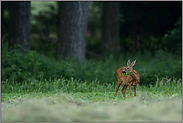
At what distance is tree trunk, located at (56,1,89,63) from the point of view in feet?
35.8

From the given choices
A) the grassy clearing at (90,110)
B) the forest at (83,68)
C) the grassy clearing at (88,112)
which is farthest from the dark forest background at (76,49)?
the grassy clearing at (88,112)

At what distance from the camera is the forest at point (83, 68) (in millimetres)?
5047

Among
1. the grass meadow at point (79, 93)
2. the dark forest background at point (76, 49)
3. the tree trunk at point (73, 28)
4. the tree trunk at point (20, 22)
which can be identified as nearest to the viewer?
the grass meadow at point (79, 93)

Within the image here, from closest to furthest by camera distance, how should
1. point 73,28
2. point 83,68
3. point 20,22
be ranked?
point 83,68 → point 73,28 → point 20,22

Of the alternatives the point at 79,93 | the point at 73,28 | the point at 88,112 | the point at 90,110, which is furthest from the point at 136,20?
the point at 88,112

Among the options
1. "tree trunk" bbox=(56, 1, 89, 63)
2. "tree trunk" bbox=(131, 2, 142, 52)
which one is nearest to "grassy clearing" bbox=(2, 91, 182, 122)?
"tree trunk" bbox=(56, 1, 89, 63)

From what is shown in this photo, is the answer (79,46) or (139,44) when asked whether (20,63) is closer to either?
(79,46)

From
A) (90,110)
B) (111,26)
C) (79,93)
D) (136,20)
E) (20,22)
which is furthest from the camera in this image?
(136,20)

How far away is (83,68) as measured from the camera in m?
10.0

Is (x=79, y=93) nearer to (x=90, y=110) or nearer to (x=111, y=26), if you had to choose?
(x=90, y=110)

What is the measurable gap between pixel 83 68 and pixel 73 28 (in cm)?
200

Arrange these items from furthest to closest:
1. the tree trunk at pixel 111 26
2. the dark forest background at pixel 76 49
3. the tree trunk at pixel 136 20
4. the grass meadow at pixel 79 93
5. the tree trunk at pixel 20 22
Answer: the tree trunk at pixel 136 20 < the tree trunk at pixel 111 26 < the tree trunk at pixel 20 22 < the dark forest background at pixel 76 49 < the grass meadow at pixel 79 93

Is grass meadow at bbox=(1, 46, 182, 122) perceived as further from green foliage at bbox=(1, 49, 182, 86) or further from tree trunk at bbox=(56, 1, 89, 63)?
tree trunk at bbox=(56, 1, 89, 63)

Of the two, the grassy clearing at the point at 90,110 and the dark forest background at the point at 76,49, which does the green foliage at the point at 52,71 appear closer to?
the dark forest background at the point at 76,49
